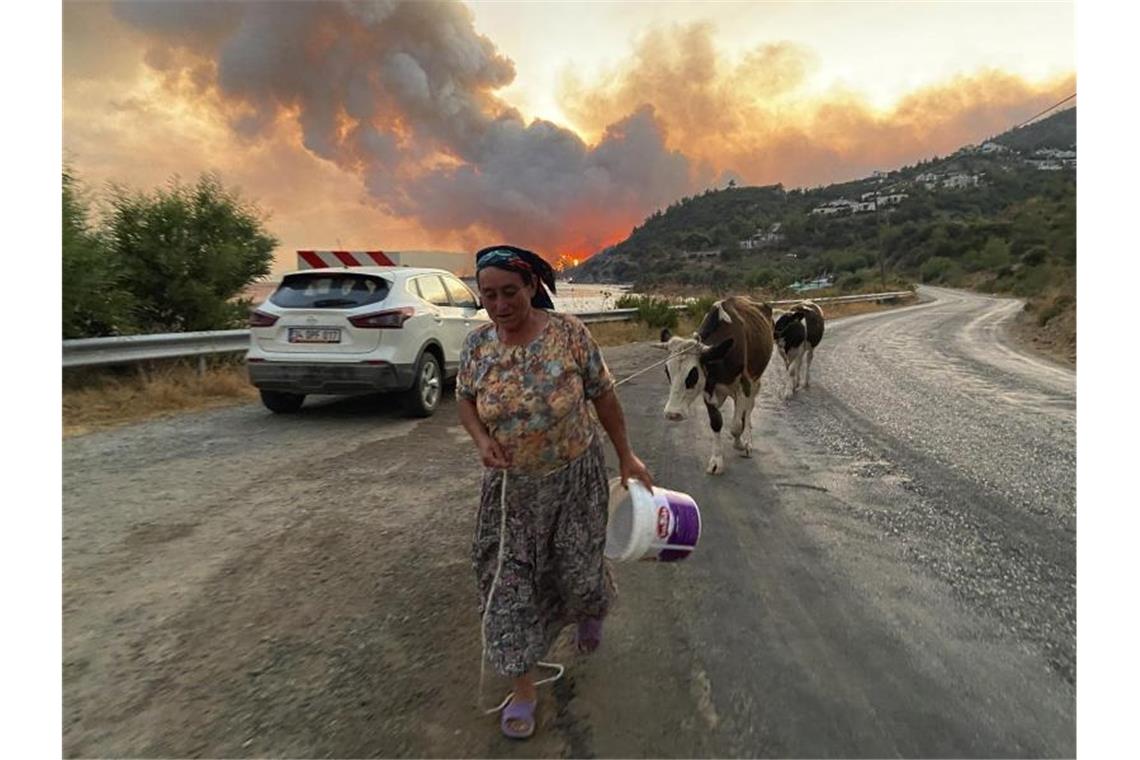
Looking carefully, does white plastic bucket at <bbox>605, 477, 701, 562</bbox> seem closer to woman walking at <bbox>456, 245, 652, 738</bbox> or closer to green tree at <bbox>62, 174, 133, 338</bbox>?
woman walking at <bbox>456, 245, 652, 738</bbox>

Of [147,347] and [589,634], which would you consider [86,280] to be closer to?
[147,347]

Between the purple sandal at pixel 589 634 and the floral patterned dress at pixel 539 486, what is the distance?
92 mm

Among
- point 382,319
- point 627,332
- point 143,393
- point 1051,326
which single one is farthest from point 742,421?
point 1051,326

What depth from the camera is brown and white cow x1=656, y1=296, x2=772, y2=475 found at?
5.40 meters

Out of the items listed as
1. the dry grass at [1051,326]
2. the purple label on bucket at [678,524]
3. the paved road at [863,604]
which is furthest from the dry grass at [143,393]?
the dry grass at [1051,326]

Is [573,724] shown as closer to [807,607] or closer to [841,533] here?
[807,607]

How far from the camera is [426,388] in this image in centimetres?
779

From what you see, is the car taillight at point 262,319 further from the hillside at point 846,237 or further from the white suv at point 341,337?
the hillside at point 846,237

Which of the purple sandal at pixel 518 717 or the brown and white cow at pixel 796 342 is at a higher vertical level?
the brown and white cow at pixel 796 342

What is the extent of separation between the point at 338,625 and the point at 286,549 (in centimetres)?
107

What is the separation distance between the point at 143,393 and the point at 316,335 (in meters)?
2.85

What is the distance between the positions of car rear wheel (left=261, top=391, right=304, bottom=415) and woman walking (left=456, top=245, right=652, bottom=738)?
19.3 feet

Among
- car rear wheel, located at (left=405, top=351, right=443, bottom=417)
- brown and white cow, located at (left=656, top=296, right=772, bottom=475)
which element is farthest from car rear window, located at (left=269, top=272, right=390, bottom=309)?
brown and white cow, located at (left=656, top=296, right=772, bottom=475)

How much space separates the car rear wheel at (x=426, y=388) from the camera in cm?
752
